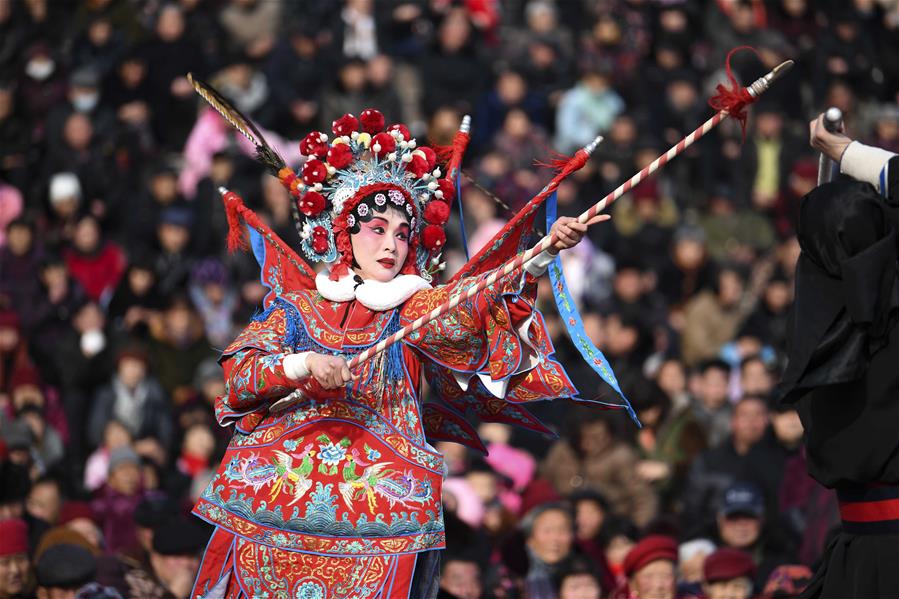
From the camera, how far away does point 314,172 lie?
6.93 metres

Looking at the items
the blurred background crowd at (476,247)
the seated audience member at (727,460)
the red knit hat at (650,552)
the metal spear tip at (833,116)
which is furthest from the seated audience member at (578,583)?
the metal spear tip at (833,116)

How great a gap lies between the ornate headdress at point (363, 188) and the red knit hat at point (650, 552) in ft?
7.64

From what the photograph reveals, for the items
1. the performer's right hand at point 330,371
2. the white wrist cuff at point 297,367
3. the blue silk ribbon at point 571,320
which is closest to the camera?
the performer's right hand at point 330,371

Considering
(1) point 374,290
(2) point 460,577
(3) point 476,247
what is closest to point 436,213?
(1) point 374,290

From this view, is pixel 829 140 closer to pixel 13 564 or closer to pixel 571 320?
pixel 571 320

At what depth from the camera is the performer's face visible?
684cm

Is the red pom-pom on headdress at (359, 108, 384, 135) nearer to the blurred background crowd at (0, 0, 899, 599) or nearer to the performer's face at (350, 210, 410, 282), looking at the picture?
the performer's face at (350, 210, 410, 282)

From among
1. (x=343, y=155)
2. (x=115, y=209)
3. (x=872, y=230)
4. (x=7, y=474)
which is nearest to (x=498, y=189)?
(x=115, y=209)

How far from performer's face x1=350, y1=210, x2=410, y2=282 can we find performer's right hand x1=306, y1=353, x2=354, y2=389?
1.75 feet

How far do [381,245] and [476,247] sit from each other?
21.1ft

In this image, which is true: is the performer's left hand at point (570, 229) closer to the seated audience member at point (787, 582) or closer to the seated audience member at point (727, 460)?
the seated audience member at point (787, 582)

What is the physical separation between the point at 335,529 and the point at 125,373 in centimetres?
585

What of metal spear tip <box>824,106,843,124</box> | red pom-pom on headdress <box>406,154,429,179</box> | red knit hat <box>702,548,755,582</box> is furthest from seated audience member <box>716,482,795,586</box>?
metal spear tip <box>824,106,843,124</box>

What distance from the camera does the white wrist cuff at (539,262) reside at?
21.3 feet
